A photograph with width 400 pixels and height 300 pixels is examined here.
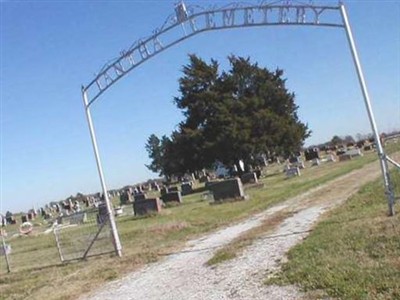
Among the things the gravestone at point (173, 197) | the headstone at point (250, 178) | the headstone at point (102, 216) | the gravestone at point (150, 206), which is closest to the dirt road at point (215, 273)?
the headstone at point (102, 216)

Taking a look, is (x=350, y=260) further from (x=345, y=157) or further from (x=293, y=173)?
(x=345, y=157)

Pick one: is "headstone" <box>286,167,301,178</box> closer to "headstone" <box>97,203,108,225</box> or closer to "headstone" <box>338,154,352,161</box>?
"headstone" <box>338,154,352,161</box>

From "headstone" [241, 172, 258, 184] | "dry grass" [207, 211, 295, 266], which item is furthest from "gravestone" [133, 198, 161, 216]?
"dry grass" [207, 211, 295, 266]

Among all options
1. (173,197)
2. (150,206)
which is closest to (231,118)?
(173,197)

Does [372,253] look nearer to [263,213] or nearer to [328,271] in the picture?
[328,271]

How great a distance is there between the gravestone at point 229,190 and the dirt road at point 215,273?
39.2ft

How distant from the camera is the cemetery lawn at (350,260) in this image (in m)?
6.69

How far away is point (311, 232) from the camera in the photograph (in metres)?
11.9

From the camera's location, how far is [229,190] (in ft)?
90.5

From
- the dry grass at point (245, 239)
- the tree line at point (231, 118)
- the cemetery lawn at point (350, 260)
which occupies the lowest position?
the cemetery lawn at point (350, 260)

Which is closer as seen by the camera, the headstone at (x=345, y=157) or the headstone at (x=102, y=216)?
the headstone at (x=102, y=216)

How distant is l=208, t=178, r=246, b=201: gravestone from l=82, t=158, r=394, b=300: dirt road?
11936mm

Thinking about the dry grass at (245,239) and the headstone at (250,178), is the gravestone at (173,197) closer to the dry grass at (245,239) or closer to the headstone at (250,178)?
the headstone at (250,178)

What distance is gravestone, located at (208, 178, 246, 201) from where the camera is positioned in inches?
1075
